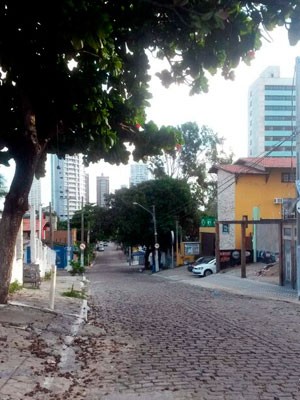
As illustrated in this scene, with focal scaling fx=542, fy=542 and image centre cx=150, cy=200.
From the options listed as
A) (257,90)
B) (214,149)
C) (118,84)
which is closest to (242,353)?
(118,84)

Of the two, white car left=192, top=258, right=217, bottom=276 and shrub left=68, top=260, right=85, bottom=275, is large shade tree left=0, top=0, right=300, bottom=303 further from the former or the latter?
shrub left=68, top=260, right=85, bottom=275

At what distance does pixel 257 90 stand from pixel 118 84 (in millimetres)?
34264

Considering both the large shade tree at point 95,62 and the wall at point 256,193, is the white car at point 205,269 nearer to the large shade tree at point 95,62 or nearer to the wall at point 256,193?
the wall at point 256,193

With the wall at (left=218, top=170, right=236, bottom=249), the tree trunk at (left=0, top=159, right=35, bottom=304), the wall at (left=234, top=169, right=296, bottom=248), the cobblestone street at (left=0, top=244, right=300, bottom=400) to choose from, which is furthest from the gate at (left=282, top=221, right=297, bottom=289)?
the wall at (left=218, top=170, right=236, bottom=249)

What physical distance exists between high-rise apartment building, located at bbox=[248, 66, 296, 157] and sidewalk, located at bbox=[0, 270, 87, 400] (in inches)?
1151

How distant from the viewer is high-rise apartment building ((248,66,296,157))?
41194mm

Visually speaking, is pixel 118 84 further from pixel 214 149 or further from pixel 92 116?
pixel 214 149

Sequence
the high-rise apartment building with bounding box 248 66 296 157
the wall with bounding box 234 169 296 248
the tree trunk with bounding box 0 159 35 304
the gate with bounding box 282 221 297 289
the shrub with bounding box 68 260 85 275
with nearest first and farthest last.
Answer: the tree trunk with bounding box 0 159 35 304, the gate with bounding box 282 221 297 289, the shrub with bounding box 68 260 85 275, the high-rise apartment building with bounding box 248 66 296 157, the wall with bounding box 234 169 296 248

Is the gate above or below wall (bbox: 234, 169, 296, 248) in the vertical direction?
below

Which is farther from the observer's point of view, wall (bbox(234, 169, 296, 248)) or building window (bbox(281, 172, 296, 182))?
wall (bbox(234, 169, 296, 248))

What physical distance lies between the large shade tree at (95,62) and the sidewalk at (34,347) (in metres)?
1.16

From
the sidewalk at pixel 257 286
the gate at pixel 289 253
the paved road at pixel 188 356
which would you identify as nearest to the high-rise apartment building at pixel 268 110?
the sidewalk at pixel 257 286

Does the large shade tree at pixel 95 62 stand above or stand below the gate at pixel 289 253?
above

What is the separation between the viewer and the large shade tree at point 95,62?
6.74 metres
